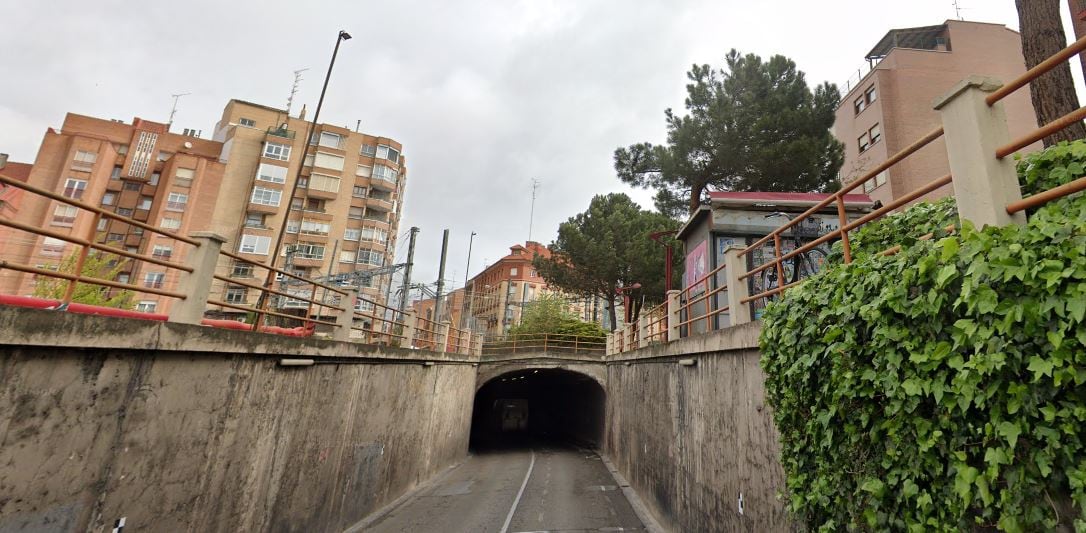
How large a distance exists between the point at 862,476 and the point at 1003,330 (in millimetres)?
1602

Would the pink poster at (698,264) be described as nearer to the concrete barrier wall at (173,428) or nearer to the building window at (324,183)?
the concrete barrier wall at (173,428)

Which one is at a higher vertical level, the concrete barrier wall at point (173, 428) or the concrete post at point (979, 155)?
the concrete post at point (979, 155)

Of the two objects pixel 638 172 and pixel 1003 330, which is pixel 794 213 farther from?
pixel 638 172

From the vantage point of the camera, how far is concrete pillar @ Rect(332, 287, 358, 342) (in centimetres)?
913

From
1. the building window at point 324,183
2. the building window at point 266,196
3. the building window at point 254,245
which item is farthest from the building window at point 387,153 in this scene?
the building window at point 254,245

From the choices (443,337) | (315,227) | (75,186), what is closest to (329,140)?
(315,227)

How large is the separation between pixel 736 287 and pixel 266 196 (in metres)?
52.0

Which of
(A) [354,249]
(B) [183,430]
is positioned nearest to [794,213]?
(B) [183,430]

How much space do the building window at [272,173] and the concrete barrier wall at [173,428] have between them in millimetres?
46155

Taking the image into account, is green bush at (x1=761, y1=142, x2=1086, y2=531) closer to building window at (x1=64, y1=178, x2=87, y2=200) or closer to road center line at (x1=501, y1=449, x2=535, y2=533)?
road center line at (x1=501, y1=449, x2=535, y2=533)

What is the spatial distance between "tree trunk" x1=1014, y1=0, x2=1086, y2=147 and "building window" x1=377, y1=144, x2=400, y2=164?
2072 inches

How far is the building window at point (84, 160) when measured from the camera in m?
42.8

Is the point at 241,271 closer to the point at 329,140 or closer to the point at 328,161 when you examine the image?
the point at 328,161

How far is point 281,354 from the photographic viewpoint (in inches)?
267
